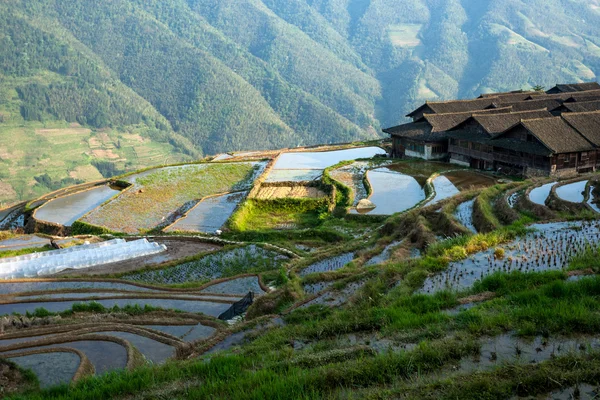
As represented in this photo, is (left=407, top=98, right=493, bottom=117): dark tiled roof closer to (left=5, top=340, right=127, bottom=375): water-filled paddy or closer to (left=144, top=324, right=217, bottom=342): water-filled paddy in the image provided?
(left=144, top=324, right=217, bottom=342): water-filled paddy

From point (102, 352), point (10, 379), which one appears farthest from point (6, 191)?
point (10, 379)

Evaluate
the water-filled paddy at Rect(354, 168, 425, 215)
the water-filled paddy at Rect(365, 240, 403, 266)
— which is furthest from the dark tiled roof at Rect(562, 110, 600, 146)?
the water-filled paddy at Rect(365, 240, 403, 266)

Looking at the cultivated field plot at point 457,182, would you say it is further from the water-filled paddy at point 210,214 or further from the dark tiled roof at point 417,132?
the water-filled paddy at point 210,214

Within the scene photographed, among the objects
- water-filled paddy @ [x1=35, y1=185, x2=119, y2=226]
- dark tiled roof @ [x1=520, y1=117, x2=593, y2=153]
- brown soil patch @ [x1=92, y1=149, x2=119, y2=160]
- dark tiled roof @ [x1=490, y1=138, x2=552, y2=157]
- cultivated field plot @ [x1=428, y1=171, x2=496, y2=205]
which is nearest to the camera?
cultivated field plot @ [x1=428, y1=171, x2=496, y2=205]

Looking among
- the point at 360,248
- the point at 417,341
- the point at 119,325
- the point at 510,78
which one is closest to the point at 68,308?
the point at 119,325

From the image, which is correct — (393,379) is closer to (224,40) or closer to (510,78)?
(510,78)

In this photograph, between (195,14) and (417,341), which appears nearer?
(417,341)
